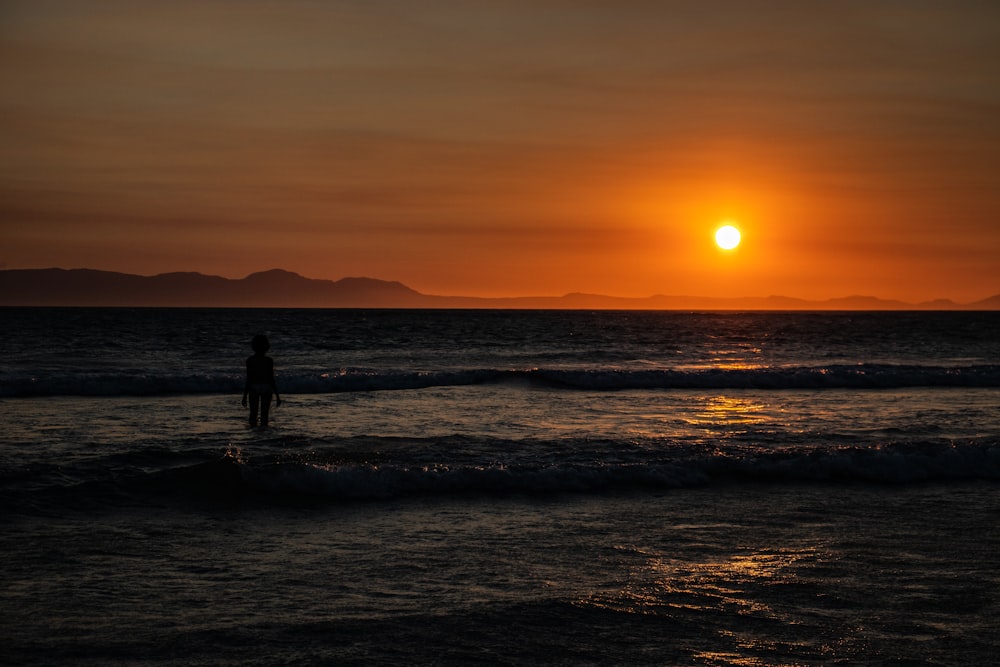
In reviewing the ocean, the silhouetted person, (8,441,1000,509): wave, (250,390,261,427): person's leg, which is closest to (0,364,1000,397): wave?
the ocean

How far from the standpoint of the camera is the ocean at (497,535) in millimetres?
6141

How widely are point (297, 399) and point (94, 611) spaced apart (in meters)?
16.8

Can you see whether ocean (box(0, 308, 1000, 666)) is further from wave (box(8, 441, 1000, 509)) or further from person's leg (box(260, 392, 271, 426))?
person's leg (box(260, 392, 271, 426))

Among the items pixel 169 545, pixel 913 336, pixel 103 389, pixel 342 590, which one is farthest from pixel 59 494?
pixel 913 336

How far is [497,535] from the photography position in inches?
358

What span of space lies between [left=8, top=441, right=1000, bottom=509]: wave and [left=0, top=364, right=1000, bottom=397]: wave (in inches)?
551

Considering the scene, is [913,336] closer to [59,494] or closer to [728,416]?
[728,416]

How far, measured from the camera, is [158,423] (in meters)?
17.2

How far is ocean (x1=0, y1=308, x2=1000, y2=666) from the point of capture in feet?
20.1

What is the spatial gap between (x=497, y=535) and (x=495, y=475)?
272cm

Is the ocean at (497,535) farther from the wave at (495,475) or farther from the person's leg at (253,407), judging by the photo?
the person's leg at (253,407)

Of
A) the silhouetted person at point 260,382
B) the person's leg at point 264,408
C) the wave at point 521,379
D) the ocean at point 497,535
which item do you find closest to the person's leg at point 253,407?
the silhouetted person at point 260,382

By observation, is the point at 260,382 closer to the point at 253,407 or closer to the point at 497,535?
the point at 253,407

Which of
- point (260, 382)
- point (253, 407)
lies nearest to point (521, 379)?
point (253, 407)
